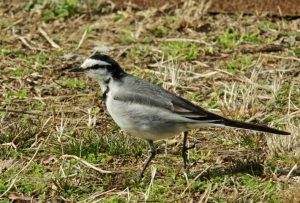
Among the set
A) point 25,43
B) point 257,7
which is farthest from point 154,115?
point 257,7

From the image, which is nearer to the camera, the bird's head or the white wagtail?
the white wagtail

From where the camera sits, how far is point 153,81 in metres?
8.30

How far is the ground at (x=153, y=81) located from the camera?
19.4 feet

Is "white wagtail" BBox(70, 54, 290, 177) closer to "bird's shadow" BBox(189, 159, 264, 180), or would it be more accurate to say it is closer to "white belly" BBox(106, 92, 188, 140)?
"white belly" BBox(106, 92, 188, 140)

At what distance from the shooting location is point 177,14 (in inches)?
393

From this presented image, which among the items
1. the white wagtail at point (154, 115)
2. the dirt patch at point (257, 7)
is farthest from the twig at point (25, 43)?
the white wagtail at point (154, 115)

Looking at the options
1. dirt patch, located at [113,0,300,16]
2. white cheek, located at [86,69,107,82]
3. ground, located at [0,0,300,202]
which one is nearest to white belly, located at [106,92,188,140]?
ground, located at [0,0,300,202]

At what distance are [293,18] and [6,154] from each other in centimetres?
455

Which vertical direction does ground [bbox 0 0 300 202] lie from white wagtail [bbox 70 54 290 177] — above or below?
below

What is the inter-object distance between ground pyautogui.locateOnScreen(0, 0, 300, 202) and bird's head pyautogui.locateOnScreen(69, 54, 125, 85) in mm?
545

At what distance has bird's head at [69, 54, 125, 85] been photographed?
6375mm

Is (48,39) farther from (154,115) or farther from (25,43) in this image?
(154,115)

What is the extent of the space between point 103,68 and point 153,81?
195 cm

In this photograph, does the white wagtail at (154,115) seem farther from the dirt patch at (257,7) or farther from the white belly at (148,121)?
the dirt patch at (257,7)
